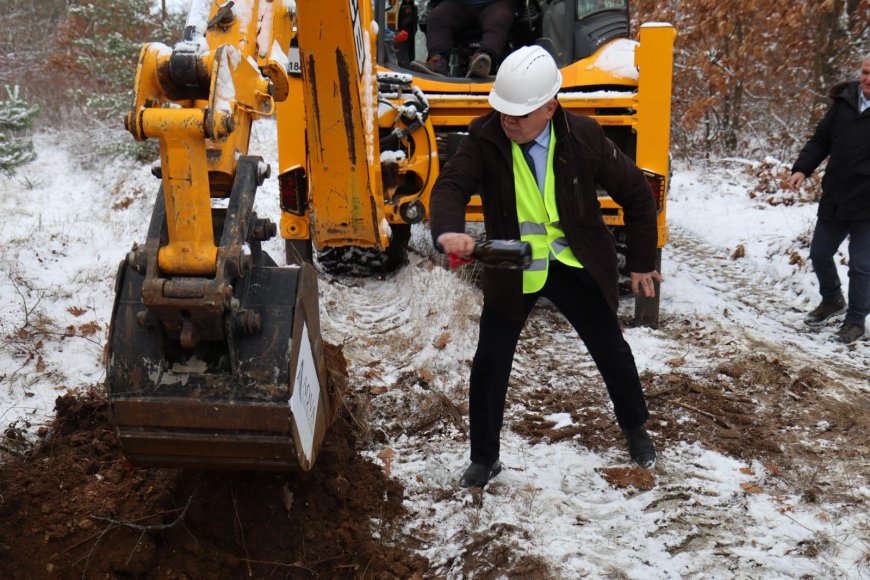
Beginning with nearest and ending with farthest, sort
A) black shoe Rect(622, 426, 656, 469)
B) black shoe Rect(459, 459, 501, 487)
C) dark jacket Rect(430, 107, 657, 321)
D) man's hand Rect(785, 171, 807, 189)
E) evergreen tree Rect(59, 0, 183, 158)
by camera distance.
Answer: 1. dark jacket Rect(430, 107, 657, 321)
2. black shoe Rect(459, 459, 501, 487)
3. black shoe Rect(622, 426, 656, 469)
4. man's hand Rect(785, 171, 807, 189)
5. evergreen tree Rect(59, 0, 183, 158)

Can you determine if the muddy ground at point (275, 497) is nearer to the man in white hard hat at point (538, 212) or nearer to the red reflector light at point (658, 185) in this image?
the man in white hard hat at point (538, 212)

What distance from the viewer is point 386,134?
209 inches

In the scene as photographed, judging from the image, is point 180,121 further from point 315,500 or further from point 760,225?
point 760,225

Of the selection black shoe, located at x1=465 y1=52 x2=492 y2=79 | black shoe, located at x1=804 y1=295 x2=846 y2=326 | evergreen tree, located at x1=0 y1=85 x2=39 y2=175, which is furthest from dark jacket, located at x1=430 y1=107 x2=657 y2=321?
evergreen tree, located at x1=0 y1=85 x2=39 y2=175

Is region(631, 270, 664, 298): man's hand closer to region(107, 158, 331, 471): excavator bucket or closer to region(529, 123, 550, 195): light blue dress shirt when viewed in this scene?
region(529, 123, 550, 195): light blue dress shirt

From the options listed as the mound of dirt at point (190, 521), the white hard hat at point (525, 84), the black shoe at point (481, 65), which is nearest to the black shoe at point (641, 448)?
the mound of dirt at point (190, 521)

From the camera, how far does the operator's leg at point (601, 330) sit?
3.49 m

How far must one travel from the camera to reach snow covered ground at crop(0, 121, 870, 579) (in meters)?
3.17

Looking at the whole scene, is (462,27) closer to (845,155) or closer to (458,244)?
(845,155)

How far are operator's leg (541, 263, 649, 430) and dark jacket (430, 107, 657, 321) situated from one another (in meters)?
0.10

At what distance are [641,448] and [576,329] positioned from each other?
2.37 feet

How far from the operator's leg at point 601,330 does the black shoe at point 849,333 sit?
2.69 m

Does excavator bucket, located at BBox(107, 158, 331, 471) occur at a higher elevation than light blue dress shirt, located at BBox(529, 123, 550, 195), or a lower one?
→ lower

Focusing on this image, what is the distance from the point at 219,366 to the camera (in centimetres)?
255
